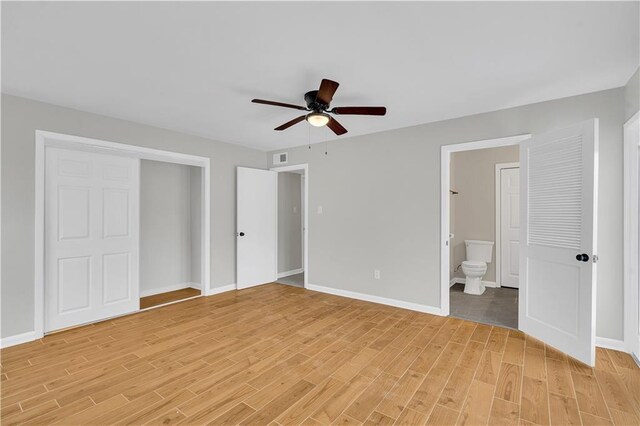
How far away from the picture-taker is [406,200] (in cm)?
411

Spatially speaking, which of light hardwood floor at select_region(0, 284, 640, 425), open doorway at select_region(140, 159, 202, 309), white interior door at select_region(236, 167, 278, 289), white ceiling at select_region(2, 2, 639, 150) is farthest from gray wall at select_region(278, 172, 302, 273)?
white ceiling at select_region(2, 2, 639, 150)

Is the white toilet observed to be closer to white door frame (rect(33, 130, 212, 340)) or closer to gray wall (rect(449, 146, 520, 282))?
gray wall (rect(449, 146, 520, 282))

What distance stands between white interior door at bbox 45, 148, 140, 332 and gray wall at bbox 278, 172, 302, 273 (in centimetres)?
267

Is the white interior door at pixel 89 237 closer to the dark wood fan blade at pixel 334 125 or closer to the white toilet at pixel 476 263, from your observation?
the dark wood fan blade at pixel 334 125

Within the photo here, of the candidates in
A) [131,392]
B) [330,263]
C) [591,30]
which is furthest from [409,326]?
[591,30]

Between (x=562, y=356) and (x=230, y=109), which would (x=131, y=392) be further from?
(x=562, y=356)

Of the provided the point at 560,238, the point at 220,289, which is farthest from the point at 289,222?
the point at 560,238

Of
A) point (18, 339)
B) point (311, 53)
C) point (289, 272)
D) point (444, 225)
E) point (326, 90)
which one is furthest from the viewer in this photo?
point (289, 272)

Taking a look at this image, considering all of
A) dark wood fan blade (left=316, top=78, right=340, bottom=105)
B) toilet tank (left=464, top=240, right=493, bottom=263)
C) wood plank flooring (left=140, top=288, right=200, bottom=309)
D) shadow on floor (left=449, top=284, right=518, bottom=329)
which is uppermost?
dark wood fan blade (left=316, top=78, right=340, bottom=105)

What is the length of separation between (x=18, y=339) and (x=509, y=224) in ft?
21.8

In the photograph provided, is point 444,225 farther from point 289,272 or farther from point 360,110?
point 289,272

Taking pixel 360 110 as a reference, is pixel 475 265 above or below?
below

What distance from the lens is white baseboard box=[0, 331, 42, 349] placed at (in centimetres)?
292

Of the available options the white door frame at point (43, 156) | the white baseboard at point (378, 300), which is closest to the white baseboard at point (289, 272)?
the white baseboard at point (378, 300)
